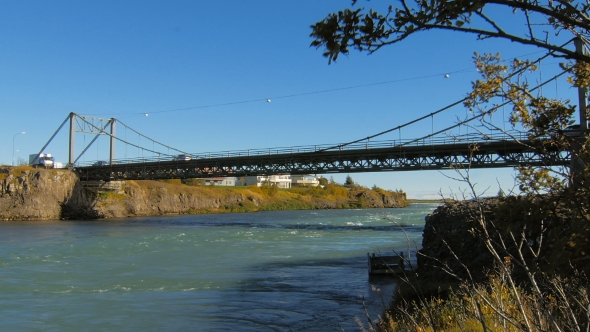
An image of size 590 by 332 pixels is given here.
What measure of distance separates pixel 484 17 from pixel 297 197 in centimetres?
13097

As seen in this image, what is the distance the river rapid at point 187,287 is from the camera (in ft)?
46.6

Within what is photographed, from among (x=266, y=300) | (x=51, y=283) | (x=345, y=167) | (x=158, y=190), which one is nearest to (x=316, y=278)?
(x=266, y=300)

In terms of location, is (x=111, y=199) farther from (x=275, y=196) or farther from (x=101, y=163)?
(x=275, y=196)

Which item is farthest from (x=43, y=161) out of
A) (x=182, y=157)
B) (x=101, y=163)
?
(x=182, y=157)

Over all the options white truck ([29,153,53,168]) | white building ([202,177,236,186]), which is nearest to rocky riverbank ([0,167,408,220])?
white truck ([29,153,53,168])

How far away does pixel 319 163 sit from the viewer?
6116cm

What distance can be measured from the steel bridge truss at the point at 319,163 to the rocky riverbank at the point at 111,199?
475 cm

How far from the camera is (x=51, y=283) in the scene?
2016 cm

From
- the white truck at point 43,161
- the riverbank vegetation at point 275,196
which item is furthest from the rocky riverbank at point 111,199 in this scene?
the white truck at point 43,161

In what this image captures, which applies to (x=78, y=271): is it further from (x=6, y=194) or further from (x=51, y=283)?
(x=6, y=194)

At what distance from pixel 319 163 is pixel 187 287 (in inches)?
1674

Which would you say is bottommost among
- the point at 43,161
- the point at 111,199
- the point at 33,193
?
the point at 111,199

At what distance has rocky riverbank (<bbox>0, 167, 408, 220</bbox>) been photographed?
67.4 m

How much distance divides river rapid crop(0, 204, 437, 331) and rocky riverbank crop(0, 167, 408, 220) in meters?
36.4
